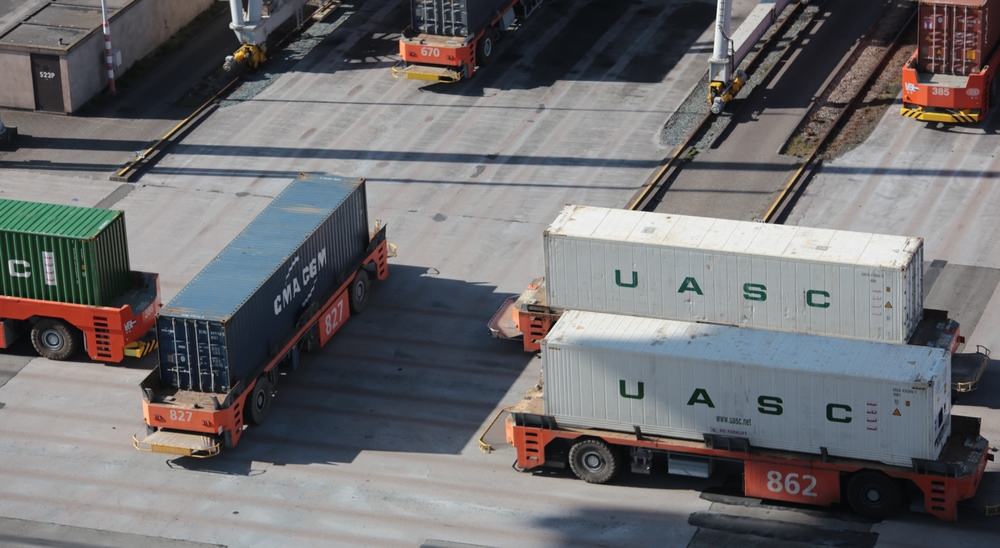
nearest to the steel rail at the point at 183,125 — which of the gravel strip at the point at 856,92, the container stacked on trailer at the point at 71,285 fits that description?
the container stacked on trailer at the point at 71,285

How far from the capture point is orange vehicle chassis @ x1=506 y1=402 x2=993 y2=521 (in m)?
34.7

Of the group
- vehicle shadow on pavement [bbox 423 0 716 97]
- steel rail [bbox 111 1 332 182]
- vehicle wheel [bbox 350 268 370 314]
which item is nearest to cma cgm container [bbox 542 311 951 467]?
vehicle wheel [bbox 350 268 370 314]

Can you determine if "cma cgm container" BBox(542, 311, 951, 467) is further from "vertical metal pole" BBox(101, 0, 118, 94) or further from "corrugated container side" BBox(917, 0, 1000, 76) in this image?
"vertical metal pole" BBox(101, 0, 118, 94)

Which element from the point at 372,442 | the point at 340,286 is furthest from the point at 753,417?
the point at 340,286

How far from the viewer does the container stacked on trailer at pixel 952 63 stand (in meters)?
52.8

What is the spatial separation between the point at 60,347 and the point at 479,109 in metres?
18.9

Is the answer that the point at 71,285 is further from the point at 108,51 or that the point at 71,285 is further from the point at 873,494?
the point at 873,494

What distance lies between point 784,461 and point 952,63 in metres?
23.0

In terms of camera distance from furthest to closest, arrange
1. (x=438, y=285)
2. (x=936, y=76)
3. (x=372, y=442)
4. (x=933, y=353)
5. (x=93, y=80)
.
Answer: (x=93, y=80), (x=936, y=76), (x=438, y=285), (x=372, y=442), (x=933, y=353)

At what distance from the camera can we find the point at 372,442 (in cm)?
3953

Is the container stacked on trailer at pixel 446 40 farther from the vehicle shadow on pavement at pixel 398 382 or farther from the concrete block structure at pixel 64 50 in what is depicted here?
the vehicle shadow on pavement at pixel 398 382

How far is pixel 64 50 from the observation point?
187ft

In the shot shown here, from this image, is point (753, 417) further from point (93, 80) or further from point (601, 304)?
point (93, 80)

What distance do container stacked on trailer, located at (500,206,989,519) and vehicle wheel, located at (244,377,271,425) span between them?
21.2 ft
